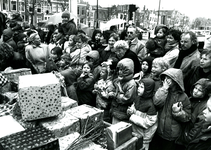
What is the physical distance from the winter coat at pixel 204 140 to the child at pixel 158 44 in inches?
90.0

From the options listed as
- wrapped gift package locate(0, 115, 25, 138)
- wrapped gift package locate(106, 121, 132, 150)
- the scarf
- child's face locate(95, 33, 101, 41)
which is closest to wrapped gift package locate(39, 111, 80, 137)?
wrapped gift package locate(0, 115, 25, 138)

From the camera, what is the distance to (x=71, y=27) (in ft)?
22.1

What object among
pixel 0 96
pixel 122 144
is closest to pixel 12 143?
pixel 122 144

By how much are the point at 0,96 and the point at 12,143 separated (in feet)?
4.99

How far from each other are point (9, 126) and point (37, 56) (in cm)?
299

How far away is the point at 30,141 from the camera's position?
67.2 inches

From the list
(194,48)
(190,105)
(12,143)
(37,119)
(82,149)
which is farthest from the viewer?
(194,48)

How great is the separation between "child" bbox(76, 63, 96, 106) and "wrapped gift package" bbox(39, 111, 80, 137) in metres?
1.61

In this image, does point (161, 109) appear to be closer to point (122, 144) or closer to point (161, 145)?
point (161, 145)

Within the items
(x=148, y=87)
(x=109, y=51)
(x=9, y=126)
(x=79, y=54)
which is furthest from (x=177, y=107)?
(x=79, y=54)

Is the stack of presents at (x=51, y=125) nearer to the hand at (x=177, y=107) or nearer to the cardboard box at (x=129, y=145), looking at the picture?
the cardboard box at (x=129, y=145)

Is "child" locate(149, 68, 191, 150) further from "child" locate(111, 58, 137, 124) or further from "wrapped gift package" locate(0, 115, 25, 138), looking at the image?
"wrapped gift package" locate(0, 115, 25, 138)

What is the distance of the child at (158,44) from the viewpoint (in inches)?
181

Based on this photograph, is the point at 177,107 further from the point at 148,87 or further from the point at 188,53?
the point at 188,53
